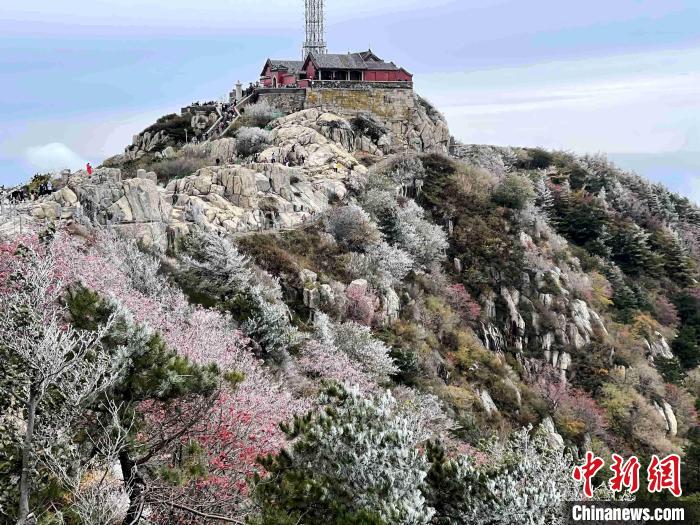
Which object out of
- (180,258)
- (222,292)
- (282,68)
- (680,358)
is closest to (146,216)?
(180,258)

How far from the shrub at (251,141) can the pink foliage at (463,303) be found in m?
20.4

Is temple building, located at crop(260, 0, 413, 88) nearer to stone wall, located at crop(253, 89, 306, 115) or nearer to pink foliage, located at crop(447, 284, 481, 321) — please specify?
stone wall, located at crop(253, 89, 306, 115)

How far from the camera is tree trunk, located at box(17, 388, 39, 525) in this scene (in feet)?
37.2

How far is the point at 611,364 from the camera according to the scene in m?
51.7

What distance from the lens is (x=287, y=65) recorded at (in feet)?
242

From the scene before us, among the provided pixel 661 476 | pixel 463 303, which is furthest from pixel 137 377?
pixel 463 303

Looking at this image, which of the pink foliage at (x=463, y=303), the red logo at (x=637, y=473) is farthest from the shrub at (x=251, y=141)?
the red logo at (x=637, y=473)

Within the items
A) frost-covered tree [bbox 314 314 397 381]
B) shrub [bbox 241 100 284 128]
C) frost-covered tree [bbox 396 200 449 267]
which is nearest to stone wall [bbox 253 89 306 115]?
shrub [bbox 241 100 284 128]

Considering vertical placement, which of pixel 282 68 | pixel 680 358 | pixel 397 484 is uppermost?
pixel 282 68

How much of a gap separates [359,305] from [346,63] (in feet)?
127

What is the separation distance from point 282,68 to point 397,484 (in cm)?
6454

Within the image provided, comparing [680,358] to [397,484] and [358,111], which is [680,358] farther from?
[397,484]

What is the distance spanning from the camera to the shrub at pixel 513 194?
204 feet

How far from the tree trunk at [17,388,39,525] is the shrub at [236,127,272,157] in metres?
48.2
